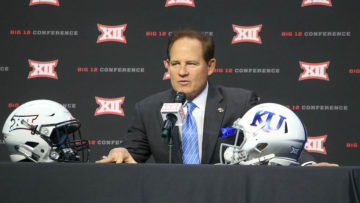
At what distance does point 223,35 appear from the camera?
12.1ft

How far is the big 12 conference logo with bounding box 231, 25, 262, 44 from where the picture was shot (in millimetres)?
3664

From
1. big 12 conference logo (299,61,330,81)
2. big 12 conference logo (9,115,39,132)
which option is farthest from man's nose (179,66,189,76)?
big 12 conference logo (299,61,330,81)

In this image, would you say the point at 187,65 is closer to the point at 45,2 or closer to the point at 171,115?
the point at 171,115

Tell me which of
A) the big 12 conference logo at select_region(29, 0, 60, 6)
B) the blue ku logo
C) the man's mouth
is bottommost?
the blue ku logo

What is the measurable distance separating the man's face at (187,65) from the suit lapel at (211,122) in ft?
0.40

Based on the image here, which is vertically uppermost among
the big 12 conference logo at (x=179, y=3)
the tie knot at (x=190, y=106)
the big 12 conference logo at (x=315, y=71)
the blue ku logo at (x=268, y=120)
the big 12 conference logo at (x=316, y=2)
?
the big 12 conference logo at (x=179, y=3)

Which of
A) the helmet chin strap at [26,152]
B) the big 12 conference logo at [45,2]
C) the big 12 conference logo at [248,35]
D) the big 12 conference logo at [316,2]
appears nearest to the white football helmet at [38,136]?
the helmet chin strap at [26,152]

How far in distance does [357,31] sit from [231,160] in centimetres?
218

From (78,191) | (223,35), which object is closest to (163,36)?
(223,35)

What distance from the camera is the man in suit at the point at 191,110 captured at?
2445mm

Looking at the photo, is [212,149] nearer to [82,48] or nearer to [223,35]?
[223,35]

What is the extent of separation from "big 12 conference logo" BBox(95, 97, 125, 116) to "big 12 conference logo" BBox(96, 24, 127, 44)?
1.60 feet

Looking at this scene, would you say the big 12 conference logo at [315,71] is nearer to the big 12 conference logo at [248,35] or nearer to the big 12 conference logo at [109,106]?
the big 12 conference logo at [248,35]

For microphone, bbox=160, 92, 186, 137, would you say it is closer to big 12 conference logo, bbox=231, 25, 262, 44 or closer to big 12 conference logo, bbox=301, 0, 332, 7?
big 12 conference logo, bbox=231, 25, 262, 44
